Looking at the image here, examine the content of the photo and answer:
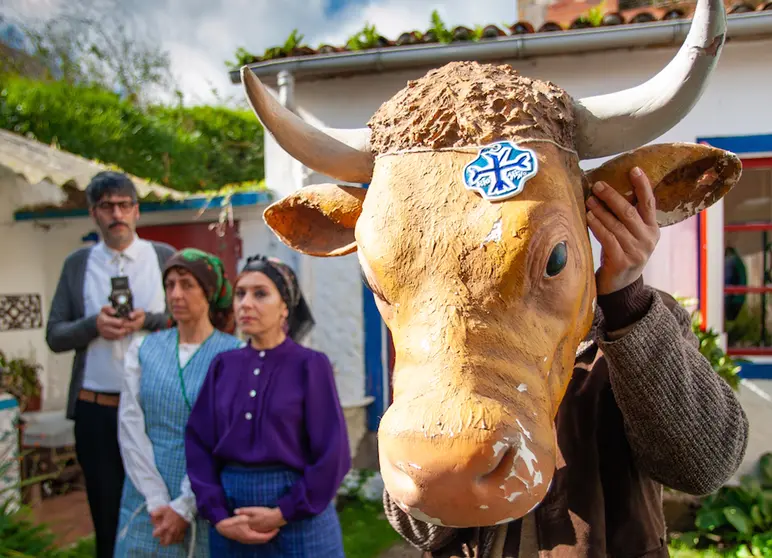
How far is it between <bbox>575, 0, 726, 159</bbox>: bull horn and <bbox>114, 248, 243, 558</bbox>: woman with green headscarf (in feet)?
7.76

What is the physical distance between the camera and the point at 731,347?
18.3 feet

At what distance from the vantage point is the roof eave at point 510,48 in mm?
4992

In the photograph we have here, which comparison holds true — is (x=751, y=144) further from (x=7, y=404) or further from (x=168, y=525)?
(x=7, y=404)

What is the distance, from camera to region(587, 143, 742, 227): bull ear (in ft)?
5.00

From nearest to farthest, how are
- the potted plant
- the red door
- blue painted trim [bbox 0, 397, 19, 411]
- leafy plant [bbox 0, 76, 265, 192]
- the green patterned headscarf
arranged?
the green patterned headscarf < blue painted trim [bbox 0, 397, 19, 411] < the potted plant < the red door < leafy plant [bbox 0, 76, 265, 192]

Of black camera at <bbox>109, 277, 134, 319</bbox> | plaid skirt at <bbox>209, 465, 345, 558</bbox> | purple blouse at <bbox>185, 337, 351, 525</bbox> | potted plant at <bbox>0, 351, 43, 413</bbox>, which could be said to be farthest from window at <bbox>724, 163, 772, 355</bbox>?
potted plant at <bbox>0, 351, 43, 413</bbox>

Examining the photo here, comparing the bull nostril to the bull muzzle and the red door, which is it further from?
the red door

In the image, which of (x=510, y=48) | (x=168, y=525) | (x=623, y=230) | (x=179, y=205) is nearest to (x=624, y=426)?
(x=623, y=230)

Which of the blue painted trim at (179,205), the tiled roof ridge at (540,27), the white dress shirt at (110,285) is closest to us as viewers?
the white dress shirt at (110,285)

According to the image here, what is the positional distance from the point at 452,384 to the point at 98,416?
3107mm

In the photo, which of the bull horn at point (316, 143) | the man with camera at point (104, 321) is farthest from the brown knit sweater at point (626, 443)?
the man with camera at point (104, 321)

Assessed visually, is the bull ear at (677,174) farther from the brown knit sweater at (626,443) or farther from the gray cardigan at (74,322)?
the gray cardigan at (74,322)

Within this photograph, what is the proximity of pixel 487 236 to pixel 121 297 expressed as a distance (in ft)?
10.0

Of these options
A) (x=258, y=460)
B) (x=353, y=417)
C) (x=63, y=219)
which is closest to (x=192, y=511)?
(x=258, y=460)
